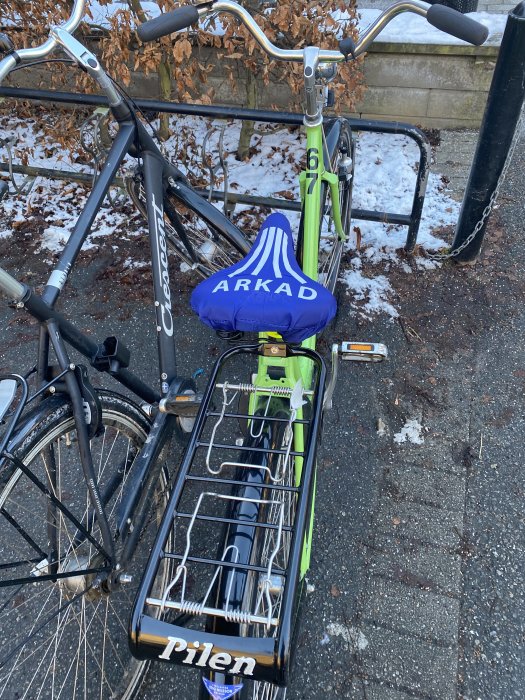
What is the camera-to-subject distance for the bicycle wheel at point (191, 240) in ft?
8.50

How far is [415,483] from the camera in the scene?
258 centimetres

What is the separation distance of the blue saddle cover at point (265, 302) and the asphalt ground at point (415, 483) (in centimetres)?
127

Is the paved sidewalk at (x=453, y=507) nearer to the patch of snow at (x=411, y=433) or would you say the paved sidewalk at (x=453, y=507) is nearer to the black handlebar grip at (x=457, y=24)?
the patch of snow at (x=411, y=433)

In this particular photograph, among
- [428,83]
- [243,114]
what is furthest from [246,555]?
[428,83]

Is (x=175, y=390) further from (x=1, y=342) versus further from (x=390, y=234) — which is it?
(x=390, y=234)

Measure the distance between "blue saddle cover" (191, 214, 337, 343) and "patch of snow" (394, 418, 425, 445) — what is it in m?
1.37

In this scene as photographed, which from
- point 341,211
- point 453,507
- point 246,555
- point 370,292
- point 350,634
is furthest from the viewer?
point 370,292

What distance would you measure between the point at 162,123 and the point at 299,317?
3421 millimetres

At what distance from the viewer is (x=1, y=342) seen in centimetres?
343

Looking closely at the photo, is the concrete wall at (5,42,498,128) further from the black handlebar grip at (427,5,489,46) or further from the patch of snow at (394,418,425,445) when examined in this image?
the patch of snow at (394,418,425,445)

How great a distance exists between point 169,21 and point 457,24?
104cm

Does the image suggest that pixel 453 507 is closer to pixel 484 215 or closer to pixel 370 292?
pixel 370 292

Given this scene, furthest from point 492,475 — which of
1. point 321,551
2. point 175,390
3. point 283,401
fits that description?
point 175,390

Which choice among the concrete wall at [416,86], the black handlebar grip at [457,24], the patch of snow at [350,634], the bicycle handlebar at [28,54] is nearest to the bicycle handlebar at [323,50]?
the black handlebar grip at [457,24]
